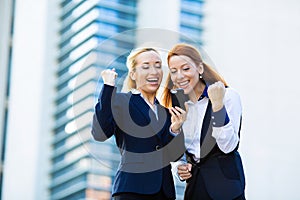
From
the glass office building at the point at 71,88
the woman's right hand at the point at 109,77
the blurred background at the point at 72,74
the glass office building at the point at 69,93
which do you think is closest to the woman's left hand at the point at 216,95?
the woman's right hand at the point at 109,77

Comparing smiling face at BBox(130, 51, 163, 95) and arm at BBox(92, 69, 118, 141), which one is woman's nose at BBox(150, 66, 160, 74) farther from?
arm at BBox(92, 69, 118, 141)

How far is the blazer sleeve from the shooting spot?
2.55m

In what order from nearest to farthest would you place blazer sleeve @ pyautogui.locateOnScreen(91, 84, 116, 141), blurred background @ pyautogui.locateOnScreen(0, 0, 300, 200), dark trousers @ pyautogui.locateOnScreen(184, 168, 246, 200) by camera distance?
1. blazer sleeve @ pyautogui.locateOnScreen(91, 84, 116, 141)
2. dark trousers @ pyautogui.locateOnScreen(184, 168, 246, 200)
3. blurred background @ pyautogui.locateOnScreen(0, 0, 300, 200)

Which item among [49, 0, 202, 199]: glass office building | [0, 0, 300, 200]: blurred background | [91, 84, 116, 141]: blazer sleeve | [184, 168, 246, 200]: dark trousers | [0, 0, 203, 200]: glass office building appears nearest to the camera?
[91, 84, 116, 141]: blazer sleeve

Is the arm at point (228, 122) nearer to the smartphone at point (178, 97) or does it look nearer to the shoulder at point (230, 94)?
the shoulder at point (230, 94)

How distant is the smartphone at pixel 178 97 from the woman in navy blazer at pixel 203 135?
1 cm

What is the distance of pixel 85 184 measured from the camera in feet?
84.6

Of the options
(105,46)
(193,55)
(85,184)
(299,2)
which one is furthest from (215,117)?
(299,2)

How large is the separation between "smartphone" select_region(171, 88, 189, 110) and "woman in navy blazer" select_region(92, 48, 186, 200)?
0.11 feet

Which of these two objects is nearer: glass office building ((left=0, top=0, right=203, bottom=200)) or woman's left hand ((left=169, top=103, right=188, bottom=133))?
woman's left hand ((left=169, top=103, right=188, bottom=133))

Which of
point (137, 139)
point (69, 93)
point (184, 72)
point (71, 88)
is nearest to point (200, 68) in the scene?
point (184, 72)

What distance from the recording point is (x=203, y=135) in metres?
2.65

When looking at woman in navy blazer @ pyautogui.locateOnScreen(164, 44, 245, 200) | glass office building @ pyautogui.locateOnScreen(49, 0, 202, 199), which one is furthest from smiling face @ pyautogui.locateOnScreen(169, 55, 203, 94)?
glass office building @ pyautogui.locateOnScreen(49, 0, 202, 199)

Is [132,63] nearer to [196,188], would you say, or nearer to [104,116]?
[104,116]
